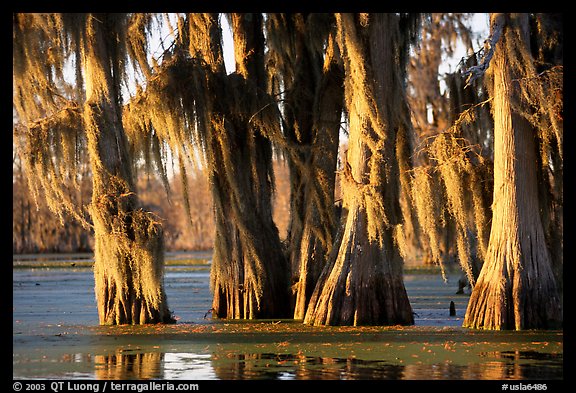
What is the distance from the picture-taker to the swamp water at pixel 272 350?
45.3 ft

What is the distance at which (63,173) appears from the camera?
68.3 feet

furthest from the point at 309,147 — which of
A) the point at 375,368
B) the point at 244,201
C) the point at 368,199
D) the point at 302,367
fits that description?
the point at 375,368

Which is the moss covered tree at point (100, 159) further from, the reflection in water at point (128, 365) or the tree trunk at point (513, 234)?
the tree trunk at point (513, 234)

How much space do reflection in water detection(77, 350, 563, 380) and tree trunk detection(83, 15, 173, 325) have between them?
4599 mm

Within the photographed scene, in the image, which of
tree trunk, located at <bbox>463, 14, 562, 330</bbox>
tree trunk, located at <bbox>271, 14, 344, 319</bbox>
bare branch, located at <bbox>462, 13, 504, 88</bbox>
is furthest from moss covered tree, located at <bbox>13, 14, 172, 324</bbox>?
bare branch, located at <bbox>462, 13, 504, 88</bbox>

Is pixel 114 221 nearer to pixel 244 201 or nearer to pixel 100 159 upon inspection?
pixel 100 159

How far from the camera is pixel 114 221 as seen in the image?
20547 millimetres

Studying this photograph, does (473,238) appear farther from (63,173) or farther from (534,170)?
(63,173)

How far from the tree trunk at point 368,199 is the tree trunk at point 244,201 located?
2250 millimetres

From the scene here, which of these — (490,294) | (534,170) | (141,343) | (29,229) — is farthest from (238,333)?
(29,229)

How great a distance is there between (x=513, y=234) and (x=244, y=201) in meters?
6.10

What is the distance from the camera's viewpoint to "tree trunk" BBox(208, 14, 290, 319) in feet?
74.0

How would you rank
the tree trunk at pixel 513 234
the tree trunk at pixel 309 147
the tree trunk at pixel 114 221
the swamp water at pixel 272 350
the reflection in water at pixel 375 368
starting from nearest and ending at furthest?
the reflection in water at pixel 375 368 → the swamp water at pixel 272 350 → the tree trunk at pixel 513 234 → the tree trunk at pixel 114 221 → the tree trunk at pixel 309 147

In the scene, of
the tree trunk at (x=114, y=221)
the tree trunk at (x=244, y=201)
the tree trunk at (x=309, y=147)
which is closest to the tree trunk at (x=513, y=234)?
the tree trunk at (x=309, y=147)
